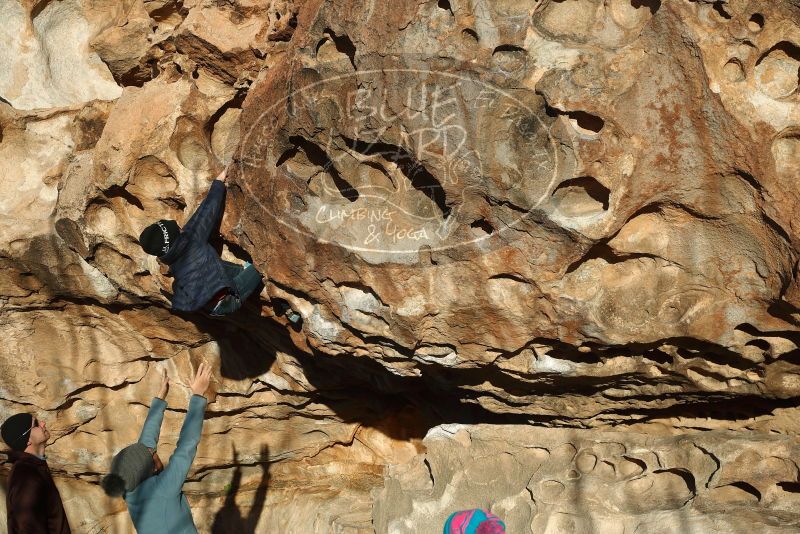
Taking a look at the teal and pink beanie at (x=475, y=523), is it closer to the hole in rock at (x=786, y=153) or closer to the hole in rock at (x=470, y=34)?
the hole in rock at (x=786, y=153)

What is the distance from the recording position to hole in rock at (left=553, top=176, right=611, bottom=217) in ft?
9.87

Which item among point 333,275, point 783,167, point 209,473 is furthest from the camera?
point 209,473

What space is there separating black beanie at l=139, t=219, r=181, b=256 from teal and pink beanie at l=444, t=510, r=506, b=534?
1778mm

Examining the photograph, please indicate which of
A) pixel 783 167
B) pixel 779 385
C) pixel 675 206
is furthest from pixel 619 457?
pixel 783 167

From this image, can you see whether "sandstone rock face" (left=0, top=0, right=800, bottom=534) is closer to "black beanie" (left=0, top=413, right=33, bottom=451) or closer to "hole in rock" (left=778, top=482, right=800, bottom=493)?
"hole in rock" (left=778, top=482, right=800, bottom=493)

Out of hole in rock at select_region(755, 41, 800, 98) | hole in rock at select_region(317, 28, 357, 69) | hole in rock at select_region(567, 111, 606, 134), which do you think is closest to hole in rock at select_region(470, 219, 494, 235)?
hole in rock at select_region(567, 111, 606, 134)

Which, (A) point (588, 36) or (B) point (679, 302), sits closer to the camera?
(A) point (588, 36)

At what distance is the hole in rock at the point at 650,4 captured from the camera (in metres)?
2.79

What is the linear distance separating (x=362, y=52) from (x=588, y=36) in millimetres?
881

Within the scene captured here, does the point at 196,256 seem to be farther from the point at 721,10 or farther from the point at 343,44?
the point at 721,10

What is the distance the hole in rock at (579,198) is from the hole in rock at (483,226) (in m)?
0.29

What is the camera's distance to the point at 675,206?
297cm

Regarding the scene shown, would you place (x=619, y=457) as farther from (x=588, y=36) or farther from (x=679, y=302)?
(x=588, y=36)

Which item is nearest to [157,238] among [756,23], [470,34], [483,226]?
[483,226]
